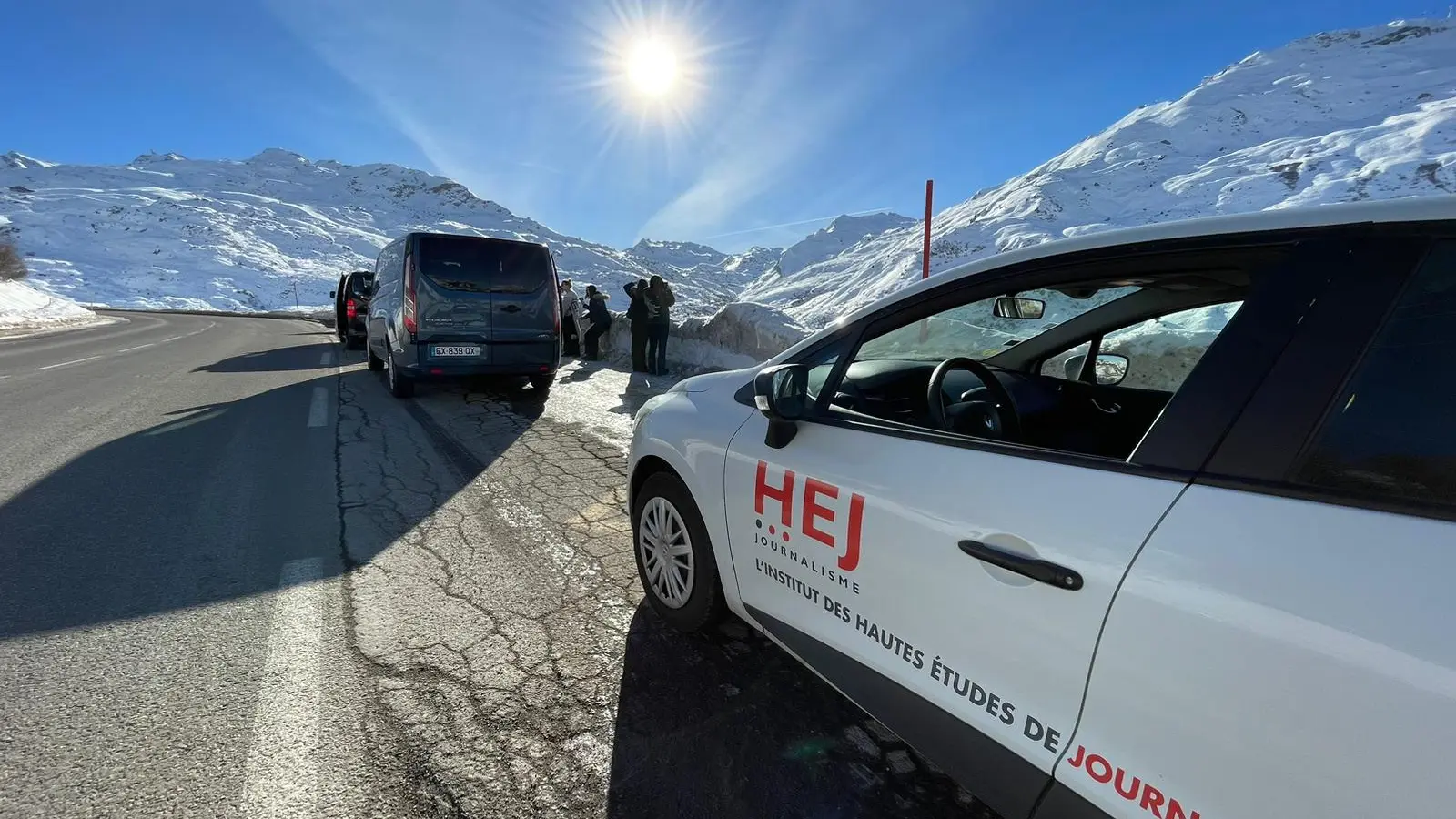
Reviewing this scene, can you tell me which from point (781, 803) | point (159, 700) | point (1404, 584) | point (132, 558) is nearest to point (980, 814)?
point (781, 803)

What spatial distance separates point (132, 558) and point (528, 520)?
6.31 ft

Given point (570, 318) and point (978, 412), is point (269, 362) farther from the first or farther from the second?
point (978, 412)

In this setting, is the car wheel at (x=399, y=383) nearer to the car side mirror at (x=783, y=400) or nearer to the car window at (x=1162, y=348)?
the car side mirror at (x=783, y=400)

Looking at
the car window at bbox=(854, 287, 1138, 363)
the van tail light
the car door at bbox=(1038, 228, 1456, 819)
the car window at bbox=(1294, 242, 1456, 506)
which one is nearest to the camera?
the car door at bbox=(1038, 228, 1456, 819)

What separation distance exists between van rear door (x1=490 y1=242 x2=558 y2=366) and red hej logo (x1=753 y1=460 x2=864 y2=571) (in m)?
5.80

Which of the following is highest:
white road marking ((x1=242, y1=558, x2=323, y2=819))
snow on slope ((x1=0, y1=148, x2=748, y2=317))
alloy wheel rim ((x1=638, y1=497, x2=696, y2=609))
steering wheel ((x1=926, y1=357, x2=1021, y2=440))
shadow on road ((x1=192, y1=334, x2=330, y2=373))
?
snow on slope ((x1=0, y1=148, x2=748, y2=317))

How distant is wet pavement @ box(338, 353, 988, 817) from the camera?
71.9 inches

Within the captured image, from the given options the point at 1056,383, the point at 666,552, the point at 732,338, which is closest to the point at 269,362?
the point at 732,338

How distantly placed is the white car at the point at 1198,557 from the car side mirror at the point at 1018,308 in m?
0.86

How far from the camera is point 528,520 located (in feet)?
12.6

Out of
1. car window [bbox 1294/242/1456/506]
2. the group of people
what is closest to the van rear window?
the group of people

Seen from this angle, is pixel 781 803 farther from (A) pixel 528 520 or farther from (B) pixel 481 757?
(A) pixel 528 520

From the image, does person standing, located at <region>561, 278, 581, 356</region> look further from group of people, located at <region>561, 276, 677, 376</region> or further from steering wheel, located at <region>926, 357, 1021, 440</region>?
steering wheel, located at <region>926, 357, 1021, 440</region>

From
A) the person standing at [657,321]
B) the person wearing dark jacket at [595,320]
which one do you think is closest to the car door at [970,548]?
the person standing at [657,321]
